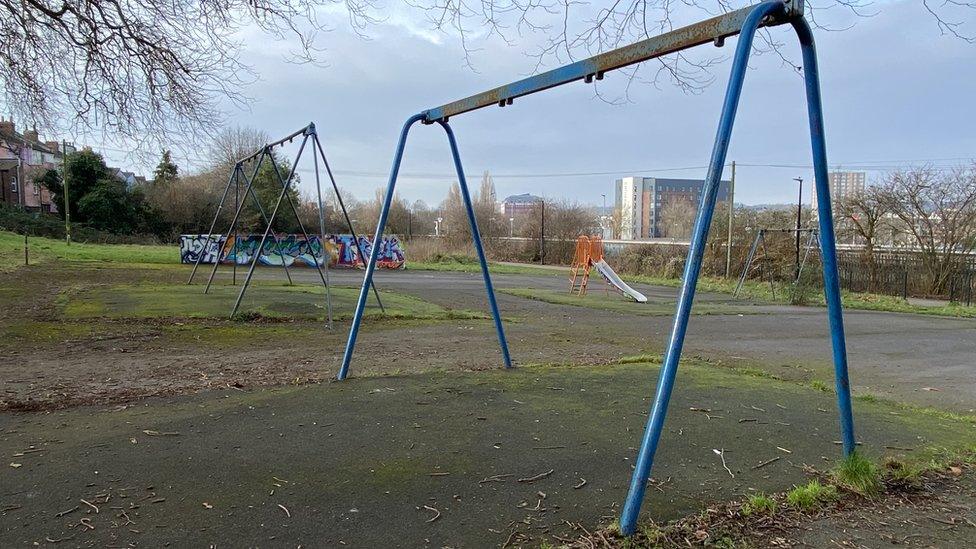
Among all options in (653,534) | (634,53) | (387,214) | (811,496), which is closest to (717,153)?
(634,53)

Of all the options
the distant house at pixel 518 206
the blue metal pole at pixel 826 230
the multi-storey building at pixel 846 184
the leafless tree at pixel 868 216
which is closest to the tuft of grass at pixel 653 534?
the blue metal pole at pixel 826 230

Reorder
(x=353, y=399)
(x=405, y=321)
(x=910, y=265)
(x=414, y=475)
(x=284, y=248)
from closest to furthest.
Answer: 1. (x=414, y=475)
2. (x=353, y=399)
3. (x=405, y=321)
4. (x=910, y=265)
5. (x=284, y=248)

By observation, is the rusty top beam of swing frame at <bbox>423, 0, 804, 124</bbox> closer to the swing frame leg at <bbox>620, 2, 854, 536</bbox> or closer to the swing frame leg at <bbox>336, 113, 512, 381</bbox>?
the swing frame leg at <bbox>620, 2, 854, 536</bbox>

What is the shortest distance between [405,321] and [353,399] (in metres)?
6.14

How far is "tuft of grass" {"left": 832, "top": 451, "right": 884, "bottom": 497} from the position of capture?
10.00 feet

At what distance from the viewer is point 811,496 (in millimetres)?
2930

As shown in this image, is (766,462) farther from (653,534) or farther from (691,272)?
(691,272)

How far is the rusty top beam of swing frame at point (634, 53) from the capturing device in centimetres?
276

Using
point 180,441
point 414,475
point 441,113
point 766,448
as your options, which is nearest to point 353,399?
point 180,441

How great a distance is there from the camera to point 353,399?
470cm

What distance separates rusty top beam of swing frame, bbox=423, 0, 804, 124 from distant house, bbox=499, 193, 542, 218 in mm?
45507

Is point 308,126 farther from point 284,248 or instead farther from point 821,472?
point 284,248

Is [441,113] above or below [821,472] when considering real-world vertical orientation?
above

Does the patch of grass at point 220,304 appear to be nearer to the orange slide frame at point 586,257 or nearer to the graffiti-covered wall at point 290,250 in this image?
the orange slide frame at point 586,257
